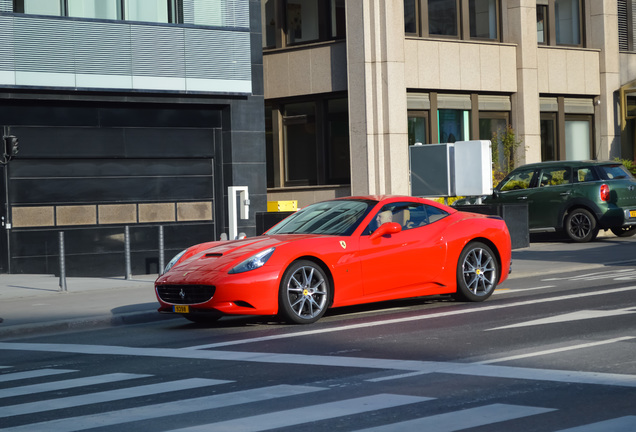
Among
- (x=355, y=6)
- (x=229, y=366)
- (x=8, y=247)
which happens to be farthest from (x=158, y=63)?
(x=229, y=366)

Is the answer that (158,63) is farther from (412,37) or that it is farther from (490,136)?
(490,136)

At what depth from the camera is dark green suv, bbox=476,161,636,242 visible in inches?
945

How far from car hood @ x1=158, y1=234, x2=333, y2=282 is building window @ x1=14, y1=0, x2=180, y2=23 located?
1116 cm

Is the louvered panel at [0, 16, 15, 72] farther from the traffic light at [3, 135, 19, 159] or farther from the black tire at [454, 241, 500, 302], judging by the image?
the black tire at [454, 241, 500, 302]

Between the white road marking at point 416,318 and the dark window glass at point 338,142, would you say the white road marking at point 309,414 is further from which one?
the dark window glass at point 338,142

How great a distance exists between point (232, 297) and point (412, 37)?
19070mm

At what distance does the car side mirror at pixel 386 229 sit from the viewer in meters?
12.5

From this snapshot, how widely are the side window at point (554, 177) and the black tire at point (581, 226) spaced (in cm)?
80

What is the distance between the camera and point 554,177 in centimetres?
2512

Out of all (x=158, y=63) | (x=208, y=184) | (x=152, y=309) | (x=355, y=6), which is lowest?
(x=152, y=309)

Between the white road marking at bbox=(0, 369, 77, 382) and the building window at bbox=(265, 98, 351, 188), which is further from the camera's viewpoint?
the building window at bbox=(265, 98, 351, 188)

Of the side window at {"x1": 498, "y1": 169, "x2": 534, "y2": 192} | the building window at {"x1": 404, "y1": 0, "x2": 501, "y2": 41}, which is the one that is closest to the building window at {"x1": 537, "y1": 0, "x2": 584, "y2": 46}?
the building window at {"x1": 404, "y1": 0, "x2": 501, "y2": 41}

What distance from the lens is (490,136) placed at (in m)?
31.9

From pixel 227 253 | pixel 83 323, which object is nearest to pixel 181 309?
pixel 227 253
